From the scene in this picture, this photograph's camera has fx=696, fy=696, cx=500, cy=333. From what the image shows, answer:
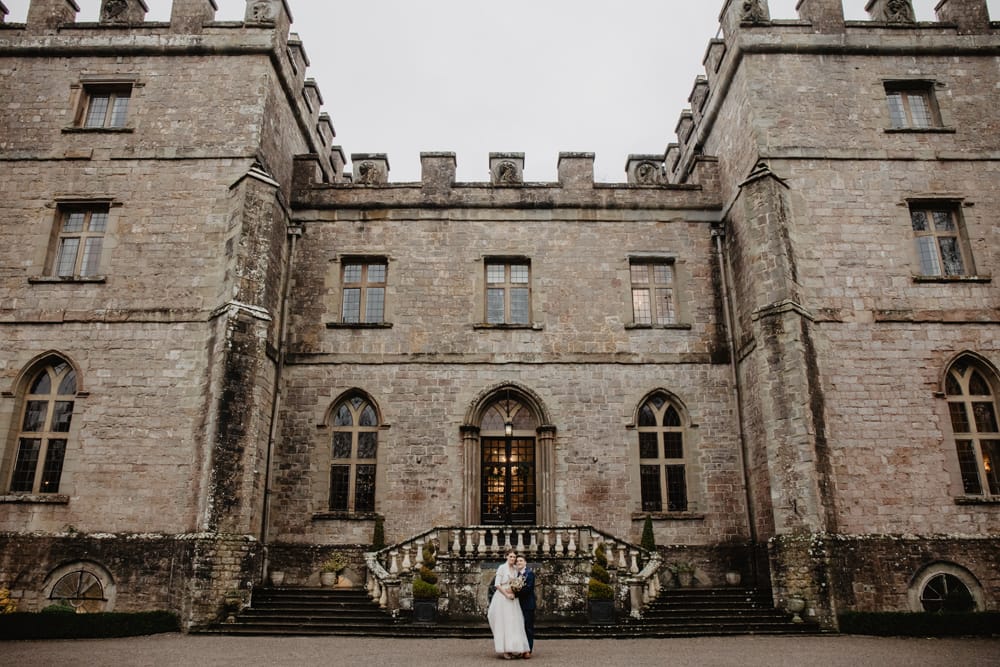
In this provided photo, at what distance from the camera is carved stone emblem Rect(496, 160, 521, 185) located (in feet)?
59.2

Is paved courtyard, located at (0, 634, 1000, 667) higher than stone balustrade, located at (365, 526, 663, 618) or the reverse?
the reverse

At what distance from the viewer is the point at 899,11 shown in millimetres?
17141

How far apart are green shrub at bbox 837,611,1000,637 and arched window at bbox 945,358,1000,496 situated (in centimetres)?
273

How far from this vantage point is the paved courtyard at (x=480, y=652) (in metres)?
9.29

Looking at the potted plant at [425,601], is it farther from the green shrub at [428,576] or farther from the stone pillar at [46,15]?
the stone pillar at [46,15]

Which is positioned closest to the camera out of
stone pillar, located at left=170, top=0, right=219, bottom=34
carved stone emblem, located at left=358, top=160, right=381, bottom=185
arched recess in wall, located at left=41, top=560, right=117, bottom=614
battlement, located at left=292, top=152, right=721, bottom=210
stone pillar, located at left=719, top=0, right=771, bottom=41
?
arched recess in wall, located at left=41, top=560, right=117, bottom=614

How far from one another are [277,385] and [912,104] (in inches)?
644

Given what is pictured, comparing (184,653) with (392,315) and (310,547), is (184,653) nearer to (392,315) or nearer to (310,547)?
(310,547)

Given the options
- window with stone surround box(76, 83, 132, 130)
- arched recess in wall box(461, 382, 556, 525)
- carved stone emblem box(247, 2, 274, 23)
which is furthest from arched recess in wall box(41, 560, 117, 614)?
carved stone emblem box(247, 2, 274, 23)

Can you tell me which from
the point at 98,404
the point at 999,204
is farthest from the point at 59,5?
the point at 999,204

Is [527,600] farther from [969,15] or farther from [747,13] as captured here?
[969,15]

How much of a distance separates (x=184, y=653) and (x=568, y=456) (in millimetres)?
8613

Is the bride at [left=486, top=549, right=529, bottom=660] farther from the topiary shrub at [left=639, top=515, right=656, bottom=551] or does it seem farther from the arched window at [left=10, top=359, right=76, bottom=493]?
the arched window at [left=10, top=359, right=76, bottom=493]

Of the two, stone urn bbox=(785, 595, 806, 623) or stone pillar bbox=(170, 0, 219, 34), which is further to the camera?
stone pillar bbox=(170, 0, 219, 34)
